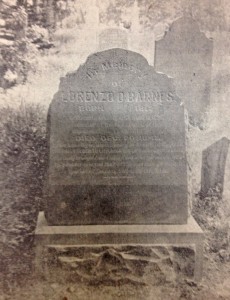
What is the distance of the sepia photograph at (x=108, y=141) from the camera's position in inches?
116

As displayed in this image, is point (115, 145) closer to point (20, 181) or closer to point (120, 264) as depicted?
point (20, 181)

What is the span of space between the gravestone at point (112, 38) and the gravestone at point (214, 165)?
2.86 ft

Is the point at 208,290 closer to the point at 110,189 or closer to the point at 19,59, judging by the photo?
the point at 110,189

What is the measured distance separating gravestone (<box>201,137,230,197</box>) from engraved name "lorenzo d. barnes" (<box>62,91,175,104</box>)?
416mm

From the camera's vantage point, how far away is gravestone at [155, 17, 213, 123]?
300 centimetres

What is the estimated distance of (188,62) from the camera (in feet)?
9.95

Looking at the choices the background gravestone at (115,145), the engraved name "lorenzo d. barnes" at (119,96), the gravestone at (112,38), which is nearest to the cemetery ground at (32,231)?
the background gravestone at (115,145)

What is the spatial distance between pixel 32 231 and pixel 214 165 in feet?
4.06

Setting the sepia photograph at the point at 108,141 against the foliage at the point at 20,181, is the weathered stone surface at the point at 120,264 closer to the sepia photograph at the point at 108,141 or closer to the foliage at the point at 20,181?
the sepia photograph at the point at 108,141

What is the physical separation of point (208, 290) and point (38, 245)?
3.74 ft

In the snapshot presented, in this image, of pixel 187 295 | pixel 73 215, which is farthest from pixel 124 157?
pixel 187 295

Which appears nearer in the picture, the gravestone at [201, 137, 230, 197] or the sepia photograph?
the sepia photograph

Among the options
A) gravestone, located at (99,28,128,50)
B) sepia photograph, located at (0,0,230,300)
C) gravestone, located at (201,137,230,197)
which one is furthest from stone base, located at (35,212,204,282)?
gravestone, located at (99,28,128,50)

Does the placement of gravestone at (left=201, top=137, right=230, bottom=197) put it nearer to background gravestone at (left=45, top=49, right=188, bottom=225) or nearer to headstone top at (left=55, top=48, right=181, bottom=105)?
background gravestone at (left=45, top=49, right=188, bottom=225)
